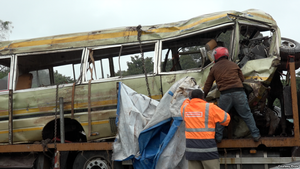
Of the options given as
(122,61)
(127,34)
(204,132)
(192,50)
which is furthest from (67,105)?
(204,132)

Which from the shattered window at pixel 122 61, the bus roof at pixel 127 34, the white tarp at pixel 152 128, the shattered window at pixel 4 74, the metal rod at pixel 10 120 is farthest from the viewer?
the shattered window at pixel 4 74

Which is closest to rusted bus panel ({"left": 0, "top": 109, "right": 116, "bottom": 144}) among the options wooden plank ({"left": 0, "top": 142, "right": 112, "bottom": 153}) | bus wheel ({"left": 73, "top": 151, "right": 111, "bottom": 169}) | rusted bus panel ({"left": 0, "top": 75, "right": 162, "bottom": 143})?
rusted bus panel ({"left": 0, "top": 75, "right": 162, "bottom": 143})

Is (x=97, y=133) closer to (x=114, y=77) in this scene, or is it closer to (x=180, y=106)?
(x=114, y=77)

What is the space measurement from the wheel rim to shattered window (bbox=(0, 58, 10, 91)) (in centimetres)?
246

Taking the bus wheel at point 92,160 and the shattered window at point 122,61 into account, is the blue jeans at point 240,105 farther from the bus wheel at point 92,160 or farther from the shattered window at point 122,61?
the bus wheel at point 92,160

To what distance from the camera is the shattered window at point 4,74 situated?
20.1 feet

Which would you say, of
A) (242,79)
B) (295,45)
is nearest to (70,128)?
(242,79)

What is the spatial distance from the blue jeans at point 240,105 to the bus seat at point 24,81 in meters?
4.11

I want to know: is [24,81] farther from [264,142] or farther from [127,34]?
[264,142]

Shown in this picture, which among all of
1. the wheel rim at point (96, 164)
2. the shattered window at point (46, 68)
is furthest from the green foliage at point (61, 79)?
the wheel rim at point (96, 164)

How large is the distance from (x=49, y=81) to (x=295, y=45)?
528 centimetres

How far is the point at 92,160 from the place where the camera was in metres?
5.44

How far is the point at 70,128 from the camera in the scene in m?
6.15

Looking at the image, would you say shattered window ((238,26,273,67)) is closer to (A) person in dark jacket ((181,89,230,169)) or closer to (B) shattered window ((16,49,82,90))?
(A) person in dark jacket ((181,89,230,169))
